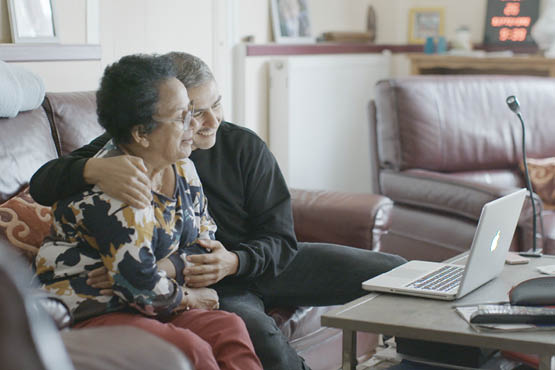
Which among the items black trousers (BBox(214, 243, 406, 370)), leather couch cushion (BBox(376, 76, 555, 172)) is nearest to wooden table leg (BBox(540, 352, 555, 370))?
black trousers (BBox(214, 243, 406, 370))

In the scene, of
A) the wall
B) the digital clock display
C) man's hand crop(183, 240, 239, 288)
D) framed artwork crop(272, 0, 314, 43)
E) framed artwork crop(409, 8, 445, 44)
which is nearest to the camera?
man's hand crop(183, 240, 239, 288)

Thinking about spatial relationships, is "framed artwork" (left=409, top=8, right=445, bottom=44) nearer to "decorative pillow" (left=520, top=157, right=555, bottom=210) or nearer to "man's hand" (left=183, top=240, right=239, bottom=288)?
"decorative pillow" (left=520, top=157, right=555, bottom=210)

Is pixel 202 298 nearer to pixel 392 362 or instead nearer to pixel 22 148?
pixel 392 362

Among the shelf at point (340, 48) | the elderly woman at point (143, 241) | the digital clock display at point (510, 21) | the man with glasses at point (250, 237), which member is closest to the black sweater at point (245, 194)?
the man with glasses at point (250, 237)

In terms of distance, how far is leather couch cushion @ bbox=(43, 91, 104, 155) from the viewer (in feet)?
7.46

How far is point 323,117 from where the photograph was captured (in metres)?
4.35

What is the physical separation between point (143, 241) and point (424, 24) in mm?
3558

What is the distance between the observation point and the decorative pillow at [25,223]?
195 centimetres

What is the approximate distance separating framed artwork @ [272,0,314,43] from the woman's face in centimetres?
244

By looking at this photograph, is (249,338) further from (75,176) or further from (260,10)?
(260,10)

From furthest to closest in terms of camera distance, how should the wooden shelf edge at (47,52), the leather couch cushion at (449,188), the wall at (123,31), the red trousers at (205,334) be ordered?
1. the leather couch cushion at (449,188)
2. the wall at (123,31)
3. the wooden shelf edge at (47,52)
4. the red trousers at (205,334)

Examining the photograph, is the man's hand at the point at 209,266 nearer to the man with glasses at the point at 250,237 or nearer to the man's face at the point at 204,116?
the man with glasses at the point at 250,237

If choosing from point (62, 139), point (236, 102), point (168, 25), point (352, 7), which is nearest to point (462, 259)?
point (62, 139)

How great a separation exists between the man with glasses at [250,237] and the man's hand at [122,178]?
19cm
